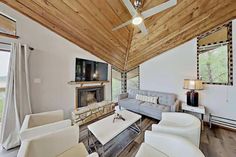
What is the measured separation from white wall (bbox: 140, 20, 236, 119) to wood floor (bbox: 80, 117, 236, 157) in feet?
1.67

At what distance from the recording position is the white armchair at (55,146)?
4.02 feet

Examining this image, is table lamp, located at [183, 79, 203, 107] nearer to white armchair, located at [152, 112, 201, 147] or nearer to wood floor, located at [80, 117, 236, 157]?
wood floor, located at [80, 117, 236, 157]

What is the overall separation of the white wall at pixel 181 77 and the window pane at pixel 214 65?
0.16 meters

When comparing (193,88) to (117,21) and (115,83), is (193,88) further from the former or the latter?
(115,83)

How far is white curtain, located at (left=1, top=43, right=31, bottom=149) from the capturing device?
2117mm

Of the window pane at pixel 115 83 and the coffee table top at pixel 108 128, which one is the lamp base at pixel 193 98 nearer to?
the coffee table top at pixel 108 128

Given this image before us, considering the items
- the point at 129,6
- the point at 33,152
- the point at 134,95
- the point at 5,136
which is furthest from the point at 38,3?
the point at 134,95

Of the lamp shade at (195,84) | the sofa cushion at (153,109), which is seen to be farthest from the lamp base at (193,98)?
the sofa cushion at (153,109)

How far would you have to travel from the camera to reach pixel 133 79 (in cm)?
509

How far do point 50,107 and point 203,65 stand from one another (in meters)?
4.36

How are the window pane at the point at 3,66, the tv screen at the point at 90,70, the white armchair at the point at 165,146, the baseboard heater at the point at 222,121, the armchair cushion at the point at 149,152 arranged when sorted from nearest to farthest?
the white armchair at the point at 165,146 → the armchair cushion at the point at 149,152 → the window pane at the point at 3,66 → the baseboard heater at the point at 222,121 → the tv screen at the point at 90,70

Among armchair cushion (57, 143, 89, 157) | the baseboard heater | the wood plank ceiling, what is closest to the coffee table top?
armchair cushion (57, 143, 89, 157)

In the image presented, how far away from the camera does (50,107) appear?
284 centimetres

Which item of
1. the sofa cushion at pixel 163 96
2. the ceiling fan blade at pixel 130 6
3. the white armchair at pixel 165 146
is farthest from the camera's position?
the sofa cushion at pixel 163 96
